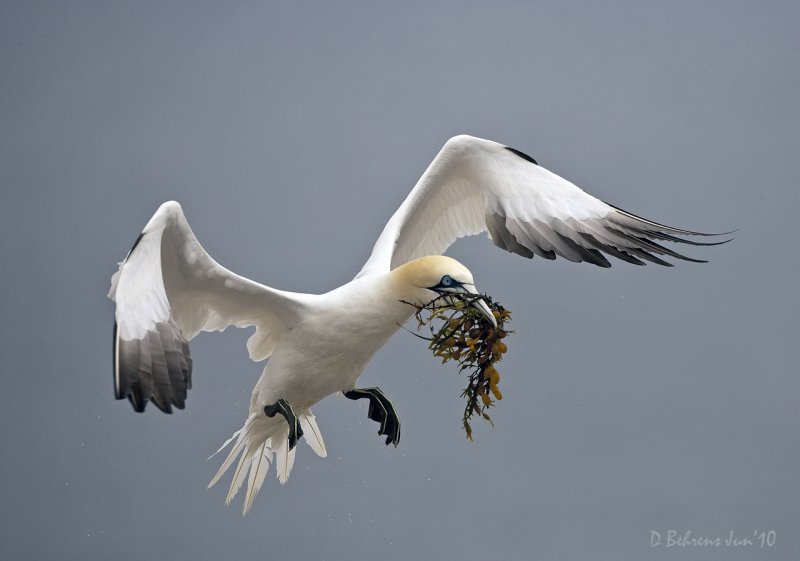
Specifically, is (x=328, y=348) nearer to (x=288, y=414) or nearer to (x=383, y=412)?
(x=288, y=414)

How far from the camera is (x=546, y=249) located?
4.50m

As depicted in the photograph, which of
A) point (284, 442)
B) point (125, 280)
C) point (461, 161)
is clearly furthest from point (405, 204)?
point (125, 280)

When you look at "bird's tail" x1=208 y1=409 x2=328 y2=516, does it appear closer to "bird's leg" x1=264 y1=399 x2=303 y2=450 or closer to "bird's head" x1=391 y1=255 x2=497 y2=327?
"bird's leg" x1=264 y1=399 x2=303 y2=450

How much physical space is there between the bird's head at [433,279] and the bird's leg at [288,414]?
2.06ft

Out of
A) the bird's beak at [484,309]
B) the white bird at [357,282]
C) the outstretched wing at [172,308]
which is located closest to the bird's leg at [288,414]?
the white bird at [357,282]

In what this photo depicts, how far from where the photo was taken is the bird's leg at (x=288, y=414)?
4.54 metres

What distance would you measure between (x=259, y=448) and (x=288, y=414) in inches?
20.5

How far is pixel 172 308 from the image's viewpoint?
4.60m

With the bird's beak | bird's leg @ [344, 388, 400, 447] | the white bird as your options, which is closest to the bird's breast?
the white bird

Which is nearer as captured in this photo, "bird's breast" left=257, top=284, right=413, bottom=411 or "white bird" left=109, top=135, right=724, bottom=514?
"white bird" left=109, top=135, right=724, bottom=514

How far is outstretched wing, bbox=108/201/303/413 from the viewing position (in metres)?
3.61

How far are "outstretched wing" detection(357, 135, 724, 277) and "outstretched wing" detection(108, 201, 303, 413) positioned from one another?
19.5 inches

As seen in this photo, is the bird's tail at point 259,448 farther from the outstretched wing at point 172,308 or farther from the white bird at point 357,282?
the outstretched wing at point 172,308

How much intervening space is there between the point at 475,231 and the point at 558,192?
66 centimetres
